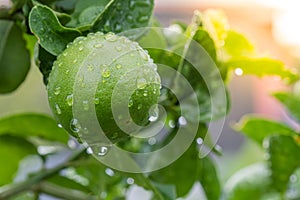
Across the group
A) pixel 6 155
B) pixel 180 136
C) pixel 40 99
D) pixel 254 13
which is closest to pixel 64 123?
pixel 180 136

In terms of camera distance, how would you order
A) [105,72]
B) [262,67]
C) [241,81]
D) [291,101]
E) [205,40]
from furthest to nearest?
1. [241,81]
2. [291,101]
3. [262,67]
4. [205,40]
5. [105,72]

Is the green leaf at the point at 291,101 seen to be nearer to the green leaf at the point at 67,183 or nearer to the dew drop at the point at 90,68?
the green leaf at the point at 67,183

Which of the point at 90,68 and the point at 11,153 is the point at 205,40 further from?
the point at 11,153

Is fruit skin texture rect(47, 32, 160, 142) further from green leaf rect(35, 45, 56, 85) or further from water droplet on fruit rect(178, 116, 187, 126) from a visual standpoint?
water droplet on fruit rect(178, 116, 187, 126)

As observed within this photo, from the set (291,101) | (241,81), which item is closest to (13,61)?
(291,101)

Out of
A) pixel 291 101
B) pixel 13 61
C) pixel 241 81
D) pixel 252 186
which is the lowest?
pixel 241 81

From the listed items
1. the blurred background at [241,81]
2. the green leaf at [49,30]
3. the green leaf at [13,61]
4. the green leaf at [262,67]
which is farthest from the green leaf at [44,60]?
the blurred background at [241,81]

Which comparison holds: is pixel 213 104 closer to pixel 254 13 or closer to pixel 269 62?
pixel 269 62
